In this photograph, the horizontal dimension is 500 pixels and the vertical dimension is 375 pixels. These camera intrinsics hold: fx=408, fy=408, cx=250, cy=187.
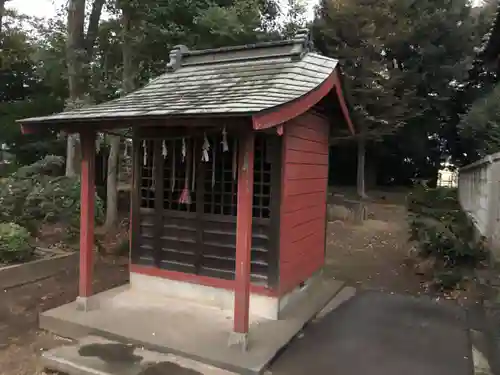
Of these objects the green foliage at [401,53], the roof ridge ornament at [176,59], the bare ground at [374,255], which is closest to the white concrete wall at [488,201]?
the bare ground at [374,255]

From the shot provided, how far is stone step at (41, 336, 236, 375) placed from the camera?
12.7 ft

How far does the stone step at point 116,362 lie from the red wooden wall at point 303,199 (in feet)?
5.39

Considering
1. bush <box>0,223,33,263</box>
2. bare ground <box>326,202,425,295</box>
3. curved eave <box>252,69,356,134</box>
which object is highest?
curved eave <box>252,69,356,134</box>

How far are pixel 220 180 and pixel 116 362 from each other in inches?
97.3

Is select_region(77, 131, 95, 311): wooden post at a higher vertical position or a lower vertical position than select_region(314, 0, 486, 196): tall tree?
lower

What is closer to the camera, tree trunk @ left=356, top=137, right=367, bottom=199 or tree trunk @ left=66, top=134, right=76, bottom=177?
tree trunk @ left=66, top=134, right=76, bottom=177

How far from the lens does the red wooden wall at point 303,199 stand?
5.15m

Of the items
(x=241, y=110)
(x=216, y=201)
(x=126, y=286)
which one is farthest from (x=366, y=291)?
(x=241, y=110)

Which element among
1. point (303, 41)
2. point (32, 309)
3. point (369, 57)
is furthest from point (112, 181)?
point (369, 57)

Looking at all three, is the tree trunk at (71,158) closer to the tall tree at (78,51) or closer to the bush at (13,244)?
the tall tree at (78,51)

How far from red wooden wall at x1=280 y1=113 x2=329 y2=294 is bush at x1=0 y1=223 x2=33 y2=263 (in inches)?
182

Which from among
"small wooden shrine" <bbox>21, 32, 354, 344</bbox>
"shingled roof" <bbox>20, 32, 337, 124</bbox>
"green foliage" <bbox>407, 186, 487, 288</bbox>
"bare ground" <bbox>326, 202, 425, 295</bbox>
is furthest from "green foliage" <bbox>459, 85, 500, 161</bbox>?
"shingled roof" <bbox>20, 32, 337, 124</bbox>

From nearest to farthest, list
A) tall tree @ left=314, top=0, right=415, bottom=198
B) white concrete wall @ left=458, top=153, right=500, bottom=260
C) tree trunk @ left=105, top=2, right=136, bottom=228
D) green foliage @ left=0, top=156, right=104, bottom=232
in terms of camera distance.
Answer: white concrete wall @ left=458, top=153, right=500, bottom=260 < green foliage @ left=0, top=156, right=104, bottom=232 < tree trunk @ left=105, top=2, right=136, bottom=228 < tall tree @ left=314, top=0, right=415, bottom=198

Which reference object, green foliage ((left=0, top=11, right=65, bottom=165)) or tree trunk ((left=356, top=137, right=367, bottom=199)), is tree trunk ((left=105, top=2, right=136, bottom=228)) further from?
tree trunk ((left=356, top=137, right=367, bottom=199))
